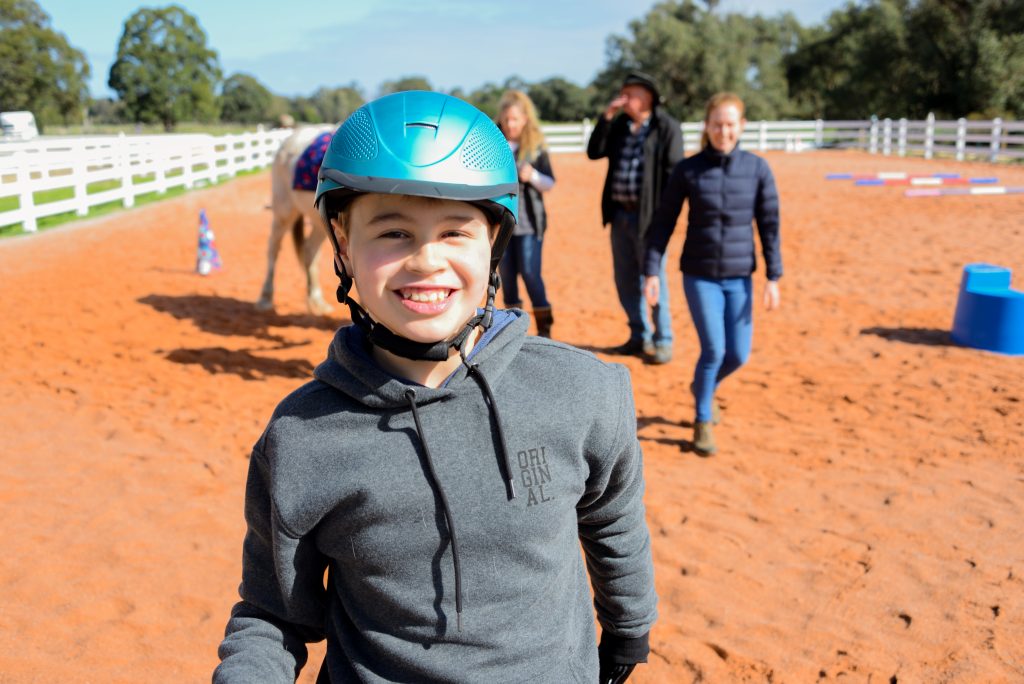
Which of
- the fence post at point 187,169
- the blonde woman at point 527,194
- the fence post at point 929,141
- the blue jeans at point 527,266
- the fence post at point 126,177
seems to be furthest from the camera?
the fence post at point 929,141

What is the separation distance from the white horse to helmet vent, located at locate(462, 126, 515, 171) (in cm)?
608

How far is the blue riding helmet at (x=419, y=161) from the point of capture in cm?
131

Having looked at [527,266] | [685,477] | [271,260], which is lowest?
[685,477]

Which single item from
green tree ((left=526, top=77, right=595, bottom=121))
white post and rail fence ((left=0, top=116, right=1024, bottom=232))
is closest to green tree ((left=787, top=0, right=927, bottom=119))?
white post and rail fence ((left=0, top=116, right=1024, bottom=232))

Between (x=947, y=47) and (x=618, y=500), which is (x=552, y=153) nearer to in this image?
(x=947, y=47)

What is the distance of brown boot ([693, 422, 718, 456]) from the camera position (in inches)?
186

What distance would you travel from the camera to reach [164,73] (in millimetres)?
58625

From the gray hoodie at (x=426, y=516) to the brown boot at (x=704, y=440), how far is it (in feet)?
11.2

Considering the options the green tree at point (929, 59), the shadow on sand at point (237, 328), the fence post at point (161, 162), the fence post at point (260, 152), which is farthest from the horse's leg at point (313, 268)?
the green tree at point (929, 59)

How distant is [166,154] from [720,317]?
16.7m

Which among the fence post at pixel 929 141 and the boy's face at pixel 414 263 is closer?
the boy's face at pixel 414 263

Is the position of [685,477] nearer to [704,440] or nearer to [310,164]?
[704,440]

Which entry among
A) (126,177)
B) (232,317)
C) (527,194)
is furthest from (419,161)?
(126,177)

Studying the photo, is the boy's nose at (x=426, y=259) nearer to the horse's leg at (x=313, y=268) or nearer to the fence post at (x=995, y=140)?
the horse's leg at (x=313, y=268)
